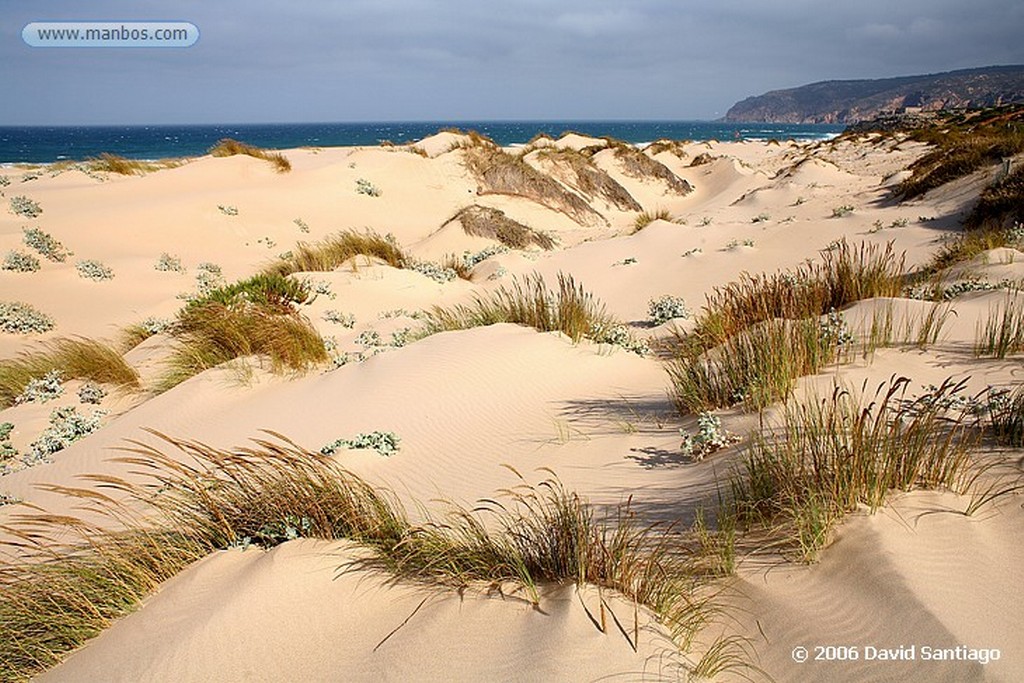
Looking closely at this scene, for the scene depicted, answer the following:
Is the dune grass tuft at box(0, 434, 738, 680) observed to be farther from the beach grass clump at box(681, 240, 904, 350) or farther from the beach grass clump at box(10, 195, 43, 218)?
the beach grass clump at box(10, 195, 43, 218)

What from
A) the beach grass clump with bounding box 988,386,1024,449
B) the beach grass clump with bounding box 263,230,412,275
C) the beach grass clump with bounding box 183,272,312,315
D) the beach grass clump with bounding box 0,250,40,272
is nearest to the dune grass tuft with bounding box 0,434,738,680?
the beach grass clump with bounding box 988,386,1024,449

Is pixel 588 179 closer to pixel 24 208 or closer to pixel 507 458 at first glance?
pixel 24 208

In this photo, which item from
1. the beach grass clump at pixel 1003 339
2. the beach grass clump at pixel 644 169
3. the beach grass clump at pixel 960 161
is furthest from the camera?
the beach grass clump at pixel 644 169

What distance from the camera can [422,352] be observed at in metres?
6.25

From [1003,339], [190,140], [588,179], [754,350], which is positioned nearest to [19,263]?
[754,350]

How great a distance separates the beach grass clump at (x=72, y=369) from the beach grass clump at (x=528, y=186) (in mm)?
14472

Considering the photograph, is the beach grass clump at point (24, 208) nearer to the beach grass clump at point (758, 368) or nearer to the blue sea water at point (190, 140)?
the blue sea water at point (190, 140)

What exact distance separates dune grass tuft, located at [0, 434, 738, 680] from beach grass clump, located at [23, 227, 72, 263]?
11456 millimetres

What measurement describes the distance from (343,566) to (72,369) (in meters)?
6.48

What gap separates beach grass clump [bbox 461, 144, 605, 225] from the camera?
67.2 feet

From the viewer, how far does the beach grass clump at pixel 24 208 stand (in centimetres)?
1410

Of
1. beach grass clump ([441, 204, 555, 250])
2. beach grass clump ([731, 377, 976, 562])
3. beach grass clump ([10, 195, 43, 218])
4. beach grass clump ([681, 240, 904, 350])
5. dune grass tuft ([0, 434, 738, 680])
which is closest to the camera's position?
dune grass tuft ([0, 434, 738, 680])

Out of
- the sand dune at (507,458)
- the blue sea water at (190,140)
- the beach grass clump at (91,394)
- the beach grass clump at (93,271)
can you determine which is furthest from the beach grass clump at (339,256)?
the blue sea water at (190,140)

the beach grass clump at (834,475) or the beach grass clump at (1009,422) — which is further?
the beach grass clump at (1009,422)
